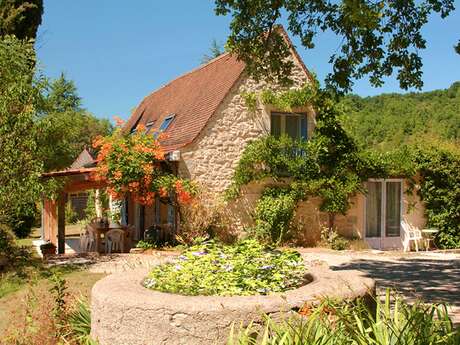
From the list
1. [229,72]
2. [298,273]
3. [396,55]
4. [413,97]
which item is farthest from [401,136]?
[298,273]

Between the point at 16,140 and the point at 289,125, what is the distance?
366 inches

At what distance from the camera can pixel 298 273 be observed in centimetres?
601

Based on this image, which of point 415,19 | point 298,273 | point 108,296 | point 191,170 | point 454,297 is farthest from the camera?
point 191,170

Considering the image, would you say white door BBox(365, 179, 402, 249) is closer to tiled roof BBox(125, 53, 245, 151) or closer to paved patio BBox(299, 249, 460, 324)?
paved patio BBox(299, 249, 460, 324)

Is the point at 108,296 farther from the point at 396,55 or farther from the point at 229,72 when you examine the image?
the point at 229,72

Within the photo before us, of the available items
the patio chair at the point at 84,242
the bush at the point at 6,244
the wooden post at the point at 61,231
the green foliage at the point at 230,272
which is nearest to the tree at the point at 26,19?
the wooden post at the point at 61,231

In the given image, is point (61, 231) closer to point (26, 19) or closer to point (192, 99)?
point (192, 99)

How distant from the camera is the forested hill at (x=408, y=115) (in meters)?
27.6

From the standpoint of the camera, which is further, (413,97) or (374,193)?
(413,97)

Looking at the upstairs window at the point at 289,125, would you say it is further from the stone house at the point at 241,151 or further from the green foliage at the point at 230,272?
the green foliage at the point at 230,272

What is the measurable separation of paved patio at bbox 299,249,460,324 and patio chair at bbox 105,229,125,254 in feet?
17.8

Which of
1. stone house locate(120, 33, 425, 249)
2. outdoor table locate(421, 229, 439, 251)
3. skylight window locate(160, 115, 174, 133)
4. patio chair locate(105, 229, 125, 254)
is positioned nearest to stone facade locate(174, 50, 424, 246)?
stone house locate(120, 33, 425, 249)

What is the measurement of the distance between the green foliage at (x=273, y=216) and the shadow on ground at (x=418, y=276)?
316cm

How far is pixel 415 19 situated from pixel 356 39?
1074mm
